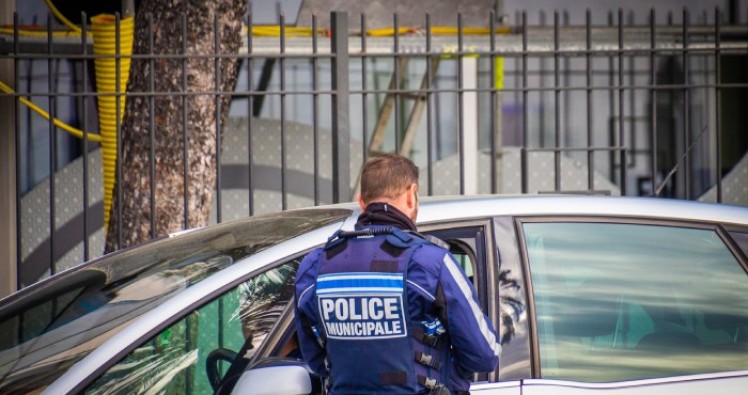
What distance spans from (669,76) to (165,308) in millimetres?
6287

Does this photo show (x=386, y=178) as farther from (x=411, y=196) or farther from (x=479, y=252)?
(x=479, y=252)

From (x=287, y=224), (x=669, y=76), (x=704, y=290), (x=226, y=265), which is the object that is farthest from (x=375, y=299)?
(x=669, y=76)

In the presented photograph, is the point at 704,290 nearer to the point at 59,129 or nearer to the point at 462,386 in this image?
the point at 462,386

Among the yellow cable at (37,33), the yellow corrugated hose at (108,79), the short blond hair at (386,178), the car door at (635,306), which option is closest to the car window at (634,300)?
the car door at (635,306)

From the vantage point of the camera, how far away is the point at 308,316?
8.97 ft

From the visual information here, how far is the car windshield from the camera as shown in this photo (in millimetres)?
2984

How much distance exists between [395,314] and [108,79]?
454 centimetres

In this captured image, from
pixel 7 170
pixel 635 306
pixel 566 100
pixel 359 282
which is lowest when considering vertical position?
pixel 635 306

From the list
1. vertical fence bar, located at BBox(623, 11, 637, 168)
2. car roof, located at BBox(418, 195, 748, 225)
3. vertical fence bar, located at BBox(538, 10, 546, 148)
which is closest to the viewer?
car roof, located at BBox(418, 195, 748, 225)

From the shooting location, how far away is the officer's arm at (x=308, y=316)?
2.71 meters

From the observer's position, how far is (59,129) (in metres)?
7.80

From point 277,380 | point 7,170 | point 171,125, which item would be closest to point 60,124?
point 7,170

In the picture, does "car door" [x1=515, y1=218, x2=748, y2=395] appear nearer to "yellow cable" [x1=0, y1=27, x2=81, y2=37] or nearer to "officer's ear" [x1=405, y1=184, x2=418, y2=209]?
"officer's ear" [x1=405, y1=184, x2=418, y2=209]

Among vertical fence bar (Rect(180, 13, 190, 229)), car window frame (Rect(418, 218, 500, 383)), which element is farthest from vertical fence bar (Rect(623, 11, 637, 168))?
car window frame (Rect(418, 218, 500, 383))
